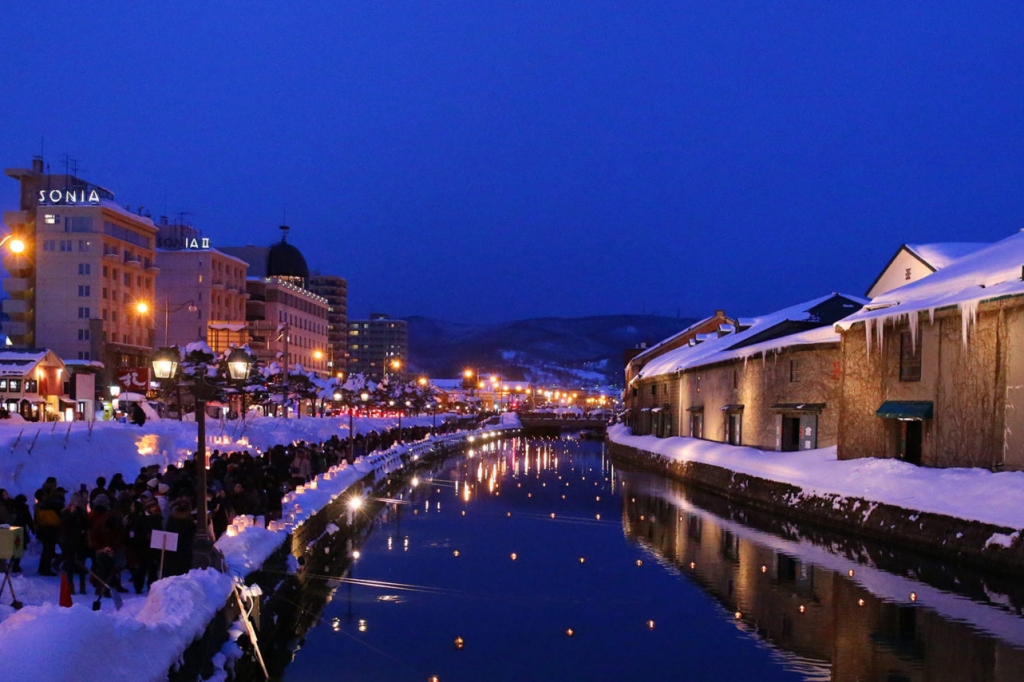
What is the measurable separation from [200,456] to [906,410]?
22.7 metres

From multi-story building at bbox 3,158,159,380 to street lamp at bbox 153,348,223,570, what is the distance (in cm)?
6865

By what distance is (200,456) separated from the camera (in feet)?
47.8

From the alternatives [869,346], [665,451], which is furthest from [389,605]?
[665,451]

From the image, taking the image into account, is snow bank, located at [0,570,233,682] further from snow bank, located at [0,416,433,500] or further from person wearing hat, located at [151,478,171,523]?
snow bank, located at [0,416,433,500]

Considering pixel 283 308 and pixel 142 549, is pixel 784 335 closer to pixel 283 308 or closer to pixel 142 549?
pixel 142 549

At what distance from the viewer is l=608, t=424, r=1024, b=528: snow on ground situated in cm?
2244

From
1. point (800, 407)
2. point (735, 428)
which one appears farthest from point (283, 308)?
point (800, 407)

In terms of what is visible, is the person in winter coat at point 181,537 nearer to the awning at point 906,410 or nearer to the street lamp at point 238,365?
the street lamp at point 238,365

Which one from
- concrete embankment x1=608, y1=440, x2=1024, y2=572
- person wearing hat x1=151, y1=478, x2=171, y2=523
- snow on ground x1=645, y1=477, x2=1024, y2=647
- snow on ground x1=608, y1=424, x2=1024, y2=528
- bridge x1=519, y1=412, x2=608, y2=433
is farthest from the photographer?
bridge x1=519, y1=412, x2=608, y2=433

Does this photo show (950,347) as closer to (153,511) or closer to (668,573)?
(668,573)

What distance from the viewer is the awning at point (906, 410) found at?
2831cm

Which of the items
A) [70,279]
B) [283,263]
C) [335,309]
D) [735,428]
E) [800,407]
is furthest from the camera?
[335,309]

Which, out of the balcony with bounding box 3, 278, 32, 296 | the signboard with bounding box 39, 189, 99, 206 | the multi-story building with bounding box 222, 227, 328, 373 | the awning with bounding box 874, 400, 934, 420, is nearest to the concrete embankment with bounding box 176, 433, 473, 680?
the awning with bounding box 874, 400, 934, 420

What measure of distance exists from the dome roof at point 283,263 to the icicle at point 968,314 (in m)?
136
